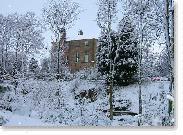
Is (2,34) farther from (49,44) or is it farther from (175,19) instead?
(175,19)

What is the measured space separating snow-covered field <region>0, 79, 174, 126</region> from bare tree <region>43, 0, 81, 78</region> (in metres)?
0.25

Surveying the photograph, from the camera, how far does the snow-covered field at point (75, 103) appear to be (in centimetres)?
330

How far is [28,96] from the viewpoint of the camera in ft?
11.7

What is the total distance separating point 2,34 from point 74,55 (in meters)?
0.69

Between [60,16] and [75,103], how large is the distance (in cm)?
80

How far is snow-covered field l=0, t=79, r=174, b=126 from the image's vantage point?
3.30 metres

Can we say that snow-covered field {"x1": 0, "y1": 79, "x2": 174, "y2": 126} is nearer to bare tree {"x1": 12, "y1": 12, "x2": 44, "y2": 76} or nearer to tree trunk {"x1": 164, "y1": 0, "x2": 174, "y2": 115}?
tree trunk {"x1": 164, "y1": 0, "x2": 174, "y2": 115}

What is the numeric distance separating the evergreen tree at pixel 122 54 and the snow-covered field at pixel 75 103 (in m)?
0.11

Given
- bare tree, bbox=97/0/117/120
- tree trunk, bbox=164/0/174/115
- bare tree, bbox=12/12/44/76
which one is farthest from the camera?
bare tree, bbox=12/12/44/76

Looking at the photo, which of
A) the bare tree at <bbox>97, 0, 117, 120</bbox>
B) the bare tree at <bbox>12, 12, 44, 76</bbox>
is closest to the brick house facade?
the bare tree at <bbox>97, 0, 117, 120</bbox>

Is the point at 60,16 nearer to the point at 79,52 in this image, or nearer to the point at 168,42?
the point at 79,52

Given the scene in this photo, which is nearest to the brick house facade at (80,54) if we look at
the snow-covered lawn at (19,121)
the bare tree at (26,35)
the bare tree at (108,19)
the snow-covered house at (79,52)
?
the snow-covered house at (79,52)

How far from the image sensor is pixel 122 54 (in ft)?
11.1
